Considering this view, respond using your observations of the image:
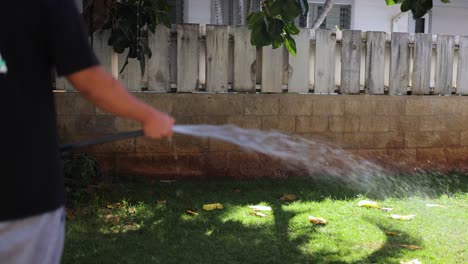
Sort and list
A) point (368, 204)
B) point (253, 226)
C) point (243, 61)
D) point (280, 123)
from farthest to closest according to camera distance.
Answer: point (280, 123), point (243, 61), point (368, 204), point (253, 226)

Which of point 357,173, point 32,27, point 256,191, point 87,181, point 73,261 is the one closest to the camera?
point 32,27

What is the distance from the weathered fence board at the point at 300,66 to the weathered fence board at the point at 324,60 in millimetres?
112

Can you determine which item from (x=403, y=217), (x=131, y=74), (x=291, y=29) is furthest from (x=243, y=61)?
(x=403, y=217)

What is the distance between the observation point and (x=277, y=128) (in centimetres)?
608

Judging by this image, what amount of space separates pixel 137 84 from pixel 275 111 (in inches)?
61.3

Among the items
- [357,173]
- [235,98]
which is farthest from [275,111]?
[357,173]

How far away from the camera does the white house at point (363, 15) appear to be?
9859 mm

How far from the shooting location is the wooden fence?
19.0 ft

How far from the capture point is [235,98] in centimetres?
594

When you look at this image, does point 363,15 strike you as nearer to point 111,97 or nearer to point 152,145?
point 152,145

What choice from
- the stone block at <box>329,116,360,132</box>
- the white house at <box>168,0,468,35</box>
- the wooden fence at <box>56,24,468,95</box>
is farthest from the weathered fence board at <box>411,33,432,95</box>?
the white house at <box>168,0,468,35</box>

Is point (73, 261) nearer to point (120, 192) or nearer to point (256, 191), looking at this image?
point (120, 192)

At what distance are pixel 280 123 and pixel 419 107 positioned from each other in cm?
178

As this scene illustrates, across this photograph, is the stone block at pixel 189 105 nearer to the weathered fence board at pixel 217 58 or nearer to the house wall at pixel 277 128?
the house wall at pixel 277 128
